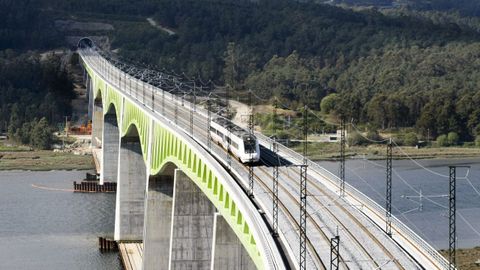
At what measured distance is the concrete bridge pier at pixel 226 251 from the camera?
36.0m

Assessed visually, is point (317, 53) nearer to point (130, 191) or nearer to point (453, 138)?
point (453, 138)

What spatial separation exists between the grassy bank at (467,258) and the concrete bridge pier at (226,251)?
40.0 feet

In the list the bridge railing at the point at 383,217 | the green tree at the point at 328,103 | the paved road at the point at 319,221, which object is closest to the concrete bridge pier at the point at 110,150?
the paved road at the point at 319,221

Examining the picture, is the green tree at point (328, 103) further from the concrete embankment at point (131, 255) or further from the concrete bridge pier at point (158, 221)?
the concrete bridge pier at point (158, 221)

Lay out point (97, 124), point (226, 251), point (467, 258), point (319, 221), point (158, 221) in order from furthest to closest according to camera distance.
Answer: point (97, 124) → point (158, 221) → point (467, 258) → point (226, 251) → point (319, 221)

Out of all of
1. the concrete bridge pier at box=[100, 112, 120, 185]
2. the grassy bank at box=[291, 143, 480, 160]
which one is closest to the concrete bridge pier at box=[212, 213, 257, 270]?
the concrete bridge pier at box=[100, 112, 120, 185]

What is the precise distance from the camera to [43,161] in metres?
88.2

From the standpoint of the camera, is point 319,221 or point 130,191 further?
point 130,191

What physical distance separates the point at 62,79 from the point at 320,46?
50854mm

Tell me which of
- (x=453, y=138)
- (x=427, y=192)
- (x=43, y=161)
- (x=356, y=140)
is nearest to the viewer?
(x=427, y=192)

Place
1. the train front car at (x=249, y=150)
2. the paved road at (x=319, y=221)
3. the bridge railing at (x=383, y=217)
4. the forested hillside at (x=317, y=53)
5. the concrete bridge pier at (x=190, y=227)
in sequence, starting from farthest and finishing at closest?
the forested hillside at (x=317, y=53), the concrete bridge pier at (x=190, y=227), the train front car at (x=249, y=150), the paved road at (x=319, y=221), the bridge railing at (x=383, y=217)

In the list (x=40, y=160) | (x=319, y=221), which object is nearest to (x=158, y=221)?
(x=319, y=221)

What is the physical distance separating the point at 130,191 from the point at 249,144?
20.9 m

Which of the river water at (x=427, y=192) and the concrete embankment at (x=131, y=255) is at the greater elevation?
the river water at (x=427, y=192)
